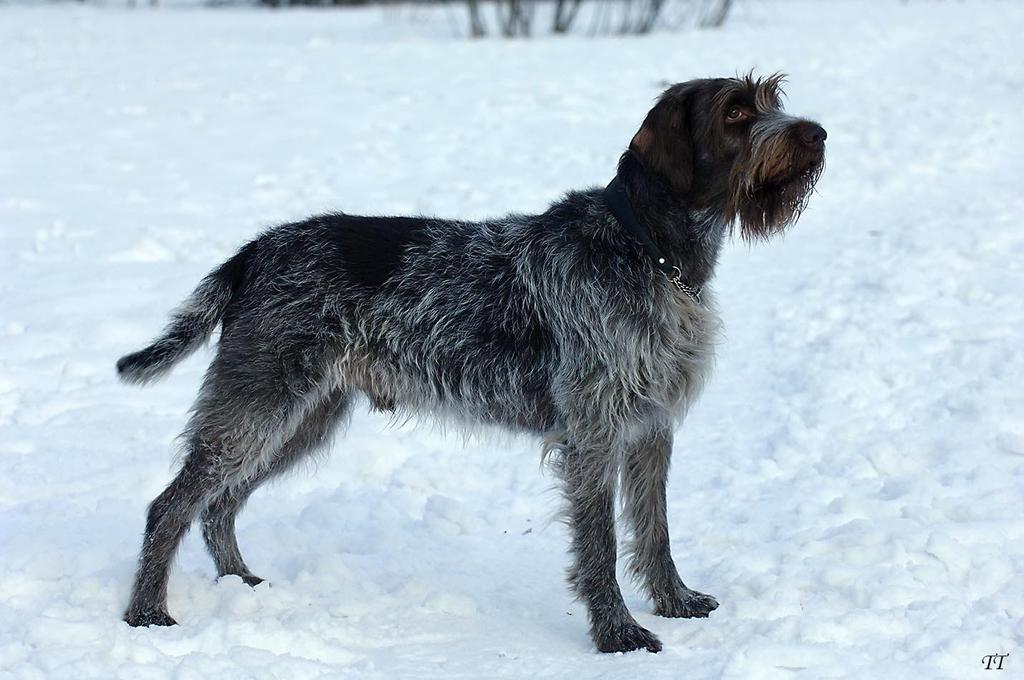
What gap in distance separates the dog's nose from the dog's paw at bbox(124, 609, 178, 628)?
281 centimetres

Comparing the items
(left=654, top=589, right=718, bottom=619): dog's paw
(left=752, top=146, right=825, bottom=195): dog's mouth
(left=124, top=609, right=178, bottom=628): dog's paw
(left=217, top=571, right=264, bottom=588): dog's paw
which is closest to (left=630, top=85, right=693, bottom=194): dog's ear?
(left=752, top=146, right=825, bottom=195): dog's mouth

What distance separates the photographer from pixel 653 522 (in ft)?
14.8

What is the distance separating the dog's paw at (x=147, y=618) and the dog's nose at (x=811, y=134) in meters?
2.81

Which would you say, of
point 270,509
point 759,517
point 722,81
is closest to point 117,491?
point 270,509

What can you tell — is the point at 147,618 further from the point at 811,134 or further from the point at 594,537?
the point at 811,134

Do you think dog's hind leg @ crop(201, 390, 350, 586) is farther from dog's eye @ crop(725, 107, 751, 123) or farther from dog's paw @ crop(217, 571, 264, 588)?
dog's eye @ crop(725, 107, 751, 123)

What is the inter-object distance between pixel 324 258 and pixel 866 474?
2623 mm

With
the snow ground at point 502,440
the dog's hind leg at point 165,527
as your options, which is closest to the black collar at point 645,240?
the snow ground at point 502,440

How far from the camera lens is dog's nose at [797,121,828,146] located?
4.09 m

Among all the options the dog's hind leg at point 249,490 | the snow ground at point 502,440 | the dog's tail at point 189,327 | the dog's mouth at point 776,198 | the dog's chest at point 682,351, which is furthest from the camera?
the dog's hind leg at point 249,490

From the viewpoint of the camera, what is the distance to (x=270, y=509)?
5371 millimetres

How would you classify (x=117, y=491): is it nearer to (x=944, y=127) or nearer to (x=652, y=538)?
(x=652, y=538)

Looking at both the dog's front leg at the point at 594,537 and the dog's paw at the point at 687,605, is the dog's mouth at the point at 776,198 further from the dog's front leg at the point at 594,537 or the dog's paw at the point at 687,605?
the dog's paw at the point at 687,605

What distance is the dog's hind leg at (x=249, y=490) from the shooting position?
467 cm
